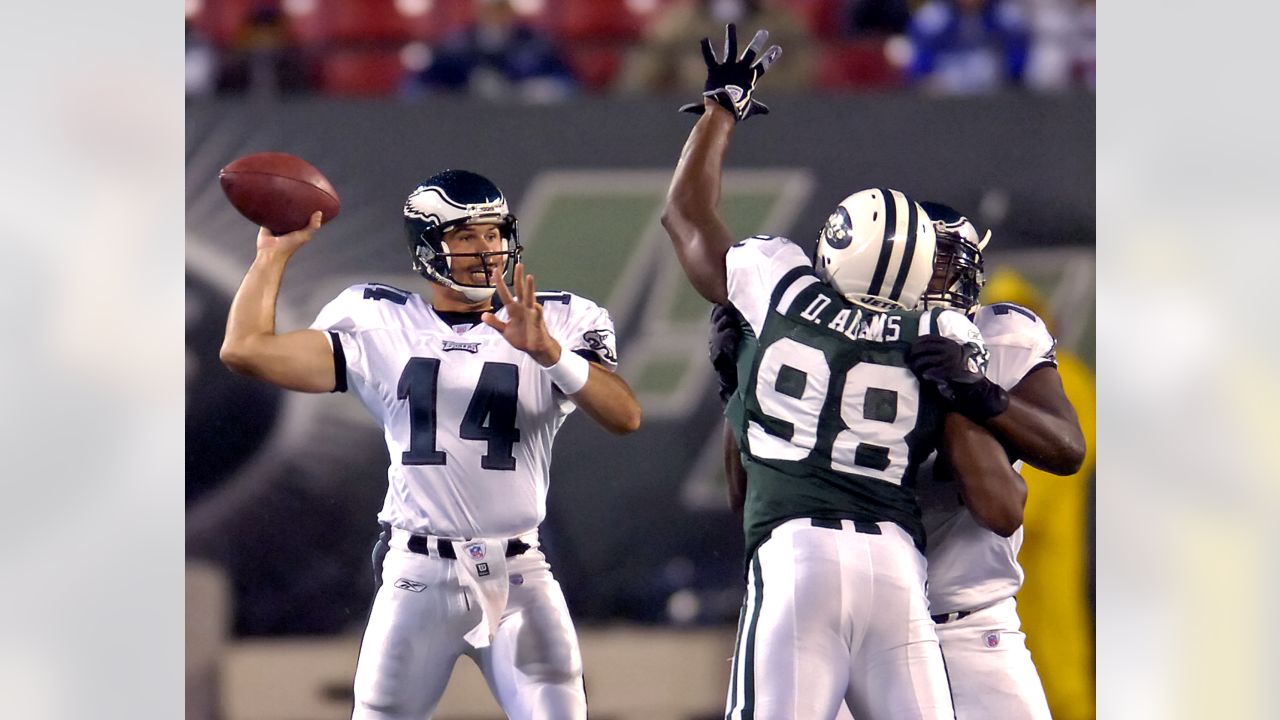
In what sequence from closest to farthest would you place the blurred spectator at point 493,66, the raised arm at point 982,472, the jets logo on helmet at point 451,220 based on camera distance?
the raised arm at point 982,472 < the jets logo on helmet at point 451,220 < the blurred spectator at point 493,66

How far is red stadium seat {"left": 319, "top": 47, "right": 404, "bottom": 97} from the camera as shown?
15.7 feet

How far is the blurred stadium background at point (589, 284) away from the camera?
15.2 feet

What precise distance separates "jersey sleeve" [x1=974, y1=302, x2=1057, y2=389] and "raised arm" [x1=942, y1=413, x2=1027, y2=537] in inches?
14.1

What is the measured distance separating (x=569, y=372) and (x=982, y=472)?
1.05 metres

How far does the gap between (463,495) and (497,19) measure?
2075mm

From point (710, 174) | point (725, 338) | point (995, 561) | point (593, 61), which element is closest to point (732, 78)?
point (710, 174)

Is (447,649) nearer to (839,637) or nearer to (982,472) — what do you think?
(839,637)

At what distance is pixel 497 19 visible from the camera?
475 cm

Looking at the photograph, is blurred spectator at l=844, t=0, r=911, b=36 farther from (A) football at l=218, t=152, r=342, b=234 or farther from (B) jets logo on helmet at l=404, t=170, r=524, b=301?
(A) football at l=218, t=152, r=342, b=234

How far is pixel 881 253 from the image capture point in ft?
10.2

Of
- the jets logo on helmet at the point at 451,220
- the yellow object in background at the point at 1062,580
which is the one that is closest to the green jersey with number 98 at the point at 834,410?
the jets logo on helmet at the point at 451,220

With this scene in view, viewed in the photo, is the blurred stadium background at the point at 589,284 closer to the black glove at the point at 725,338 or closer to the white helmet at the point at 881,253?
the black glove at the point at 725,338

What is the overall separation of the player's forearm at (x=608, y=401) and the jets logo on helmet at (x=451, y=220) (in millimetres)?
439
